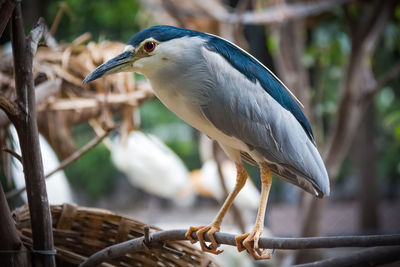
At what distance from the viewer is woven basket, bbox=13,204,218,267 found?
0.78 metres

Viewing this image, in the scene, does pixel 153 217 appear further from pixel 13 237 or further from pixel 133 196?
pixel 13 237

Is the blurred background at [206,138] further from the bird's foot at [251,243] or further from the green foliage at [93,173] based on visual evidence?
the bird's foot at [251,243]

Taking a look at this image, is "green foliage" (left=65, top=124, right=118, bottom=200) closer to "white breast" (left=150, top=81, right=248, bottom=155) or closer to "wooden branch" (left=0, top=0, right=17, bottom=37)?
"white breast" (left=150, top=81, right=248, bottom=155)

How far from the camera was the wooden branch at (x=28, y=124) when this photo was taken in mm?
628

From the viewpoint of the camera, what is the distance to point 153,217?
402 cm

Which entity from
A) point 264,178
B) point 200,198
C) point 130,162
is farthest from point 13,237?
point 200,198

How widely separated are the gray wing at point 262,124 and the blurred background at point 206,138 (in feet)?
0.87

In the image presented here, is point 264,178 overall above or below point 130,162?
above

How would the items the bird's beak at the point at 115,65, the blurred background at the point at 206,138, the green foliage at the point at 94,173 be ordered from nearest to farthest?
the bird's beak at the point at 115,65 → the blurred background at the point at 206,138 → the green foliage at the point at 94,173

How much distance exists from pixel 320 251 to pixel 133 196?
314 cm

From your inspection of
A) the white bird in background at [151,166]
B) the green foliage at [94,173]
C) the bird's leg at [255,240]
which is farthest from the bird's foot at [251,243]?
the green foliage at [94,173]

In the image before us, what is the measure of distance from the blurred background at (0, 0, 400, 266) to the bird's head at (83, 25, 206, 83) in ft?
0.48

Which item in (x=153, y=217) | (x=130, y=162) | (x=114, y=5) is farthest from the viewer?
(x=153, y=217)

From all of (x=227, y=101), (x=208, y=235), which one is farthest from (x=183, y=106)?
(x=208, y=235)
